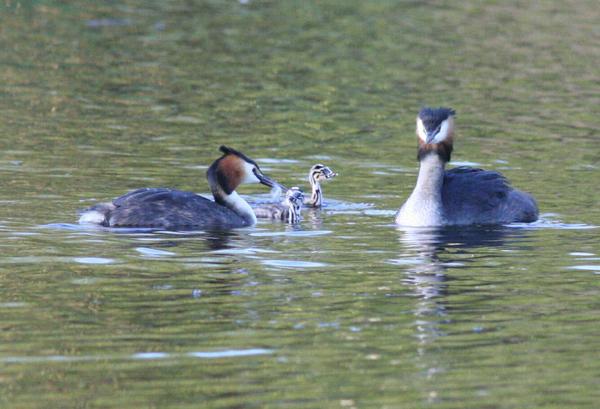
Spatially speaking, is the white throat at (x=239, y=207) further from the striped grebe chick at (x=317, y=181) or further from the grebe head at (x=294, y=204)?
the striped grebe chick at (x=317, y=181)

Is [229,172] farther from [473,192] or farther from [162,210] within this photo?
[473,192]

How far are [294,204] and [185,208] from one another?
1.66m

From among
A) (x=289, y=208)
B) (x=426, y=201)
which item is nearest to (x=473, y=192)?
(x=426, y=201)

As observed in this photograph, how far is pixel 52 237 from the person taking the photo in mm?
15281

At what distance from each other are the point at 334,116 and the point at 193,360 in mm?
15481

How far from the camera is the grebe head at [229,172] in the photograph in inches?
692

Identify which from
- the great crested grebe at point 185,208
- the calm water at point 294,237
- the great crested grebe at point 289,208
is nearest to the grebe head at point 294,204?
the great crested grebe at point 289,208

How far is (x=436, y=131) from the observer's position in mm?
17609

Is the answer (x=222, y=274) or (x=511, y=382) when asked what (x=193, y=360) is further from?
(x=222, y=274)

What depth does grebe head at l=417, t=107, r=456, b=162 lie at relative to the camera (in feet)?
57.5

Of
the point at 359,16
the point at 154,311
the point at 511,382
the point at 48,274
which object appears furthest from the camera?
the point at 359,16

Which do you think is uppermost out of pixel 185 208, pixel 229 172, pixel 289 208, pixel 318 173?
pixel 229 172

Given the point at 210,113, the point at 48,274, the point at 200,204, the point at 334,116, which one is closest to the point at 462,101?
the point at 334,116

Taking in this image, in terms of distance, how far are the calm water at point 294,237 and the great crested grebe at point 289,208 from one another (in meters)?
0.24
